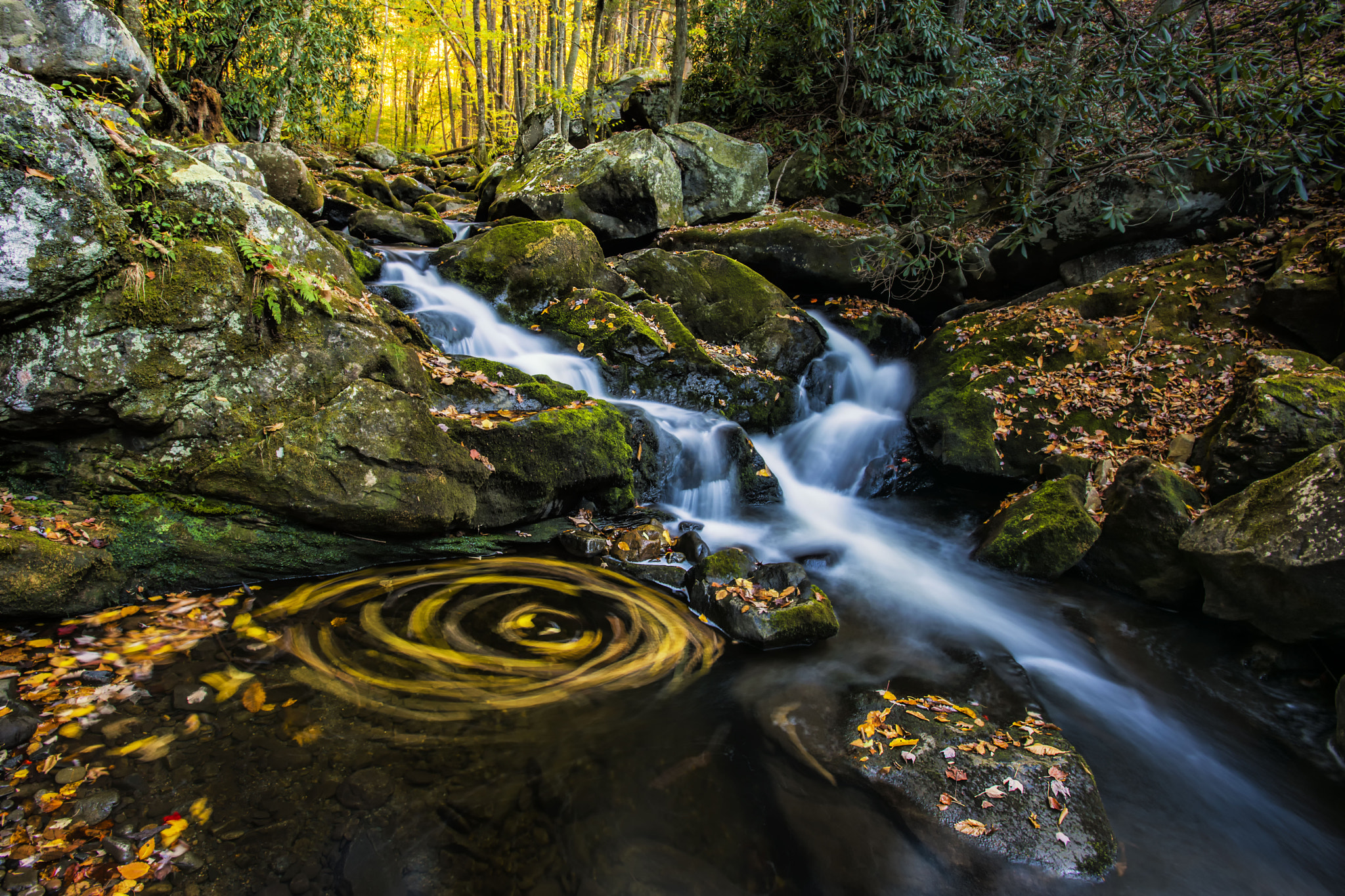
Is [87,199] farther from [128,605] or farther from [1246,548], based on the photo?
[1246,548]

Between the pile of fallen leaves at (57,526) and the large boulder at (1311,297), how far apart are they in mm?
12825

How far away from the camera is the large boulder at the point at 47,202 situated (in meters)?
4.00

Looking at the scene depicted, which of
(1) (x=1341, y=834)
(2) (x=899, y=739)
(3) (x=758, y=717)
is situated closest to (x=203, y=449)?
(3) (x=758, y=717)

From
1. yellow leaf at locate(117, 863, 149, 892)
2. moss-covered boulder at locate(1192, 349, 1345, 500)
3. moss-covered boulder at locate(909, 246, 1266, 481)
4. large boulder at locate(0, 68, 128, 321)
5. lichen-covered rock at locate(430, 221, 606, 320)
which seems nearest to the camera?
yellow leaf at locate(117, 863, 149, 892)

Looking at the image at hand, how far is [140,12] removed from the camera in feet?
27.7

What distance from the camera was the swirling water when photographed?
336 cm

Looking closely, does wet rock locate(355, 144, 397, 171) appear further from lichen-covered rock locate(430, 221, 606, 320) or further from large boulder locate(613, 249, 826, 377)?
large boulder locate(613, 249, 826, 377)

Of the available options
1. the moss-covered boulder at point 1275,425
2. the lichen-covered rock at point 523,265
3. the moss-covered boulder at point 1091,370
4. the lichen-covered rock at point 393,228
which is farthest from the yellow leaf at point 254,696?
the lichen-covered rock at point 393,228

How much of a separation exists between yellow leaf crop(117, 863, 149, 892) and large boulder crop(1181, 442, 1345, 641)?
24.7 ft

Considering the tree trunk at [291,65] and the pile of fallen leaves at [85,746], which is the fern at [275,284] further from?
the tree trunk at [291,65]

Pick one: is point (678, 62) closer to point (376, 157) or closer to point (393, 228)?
point (393, 228)

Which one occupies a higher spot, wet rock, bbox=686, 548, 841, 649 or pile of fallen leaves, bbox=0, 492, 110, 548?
pile of fallen leaves, bbox=0, 492, 110, 548

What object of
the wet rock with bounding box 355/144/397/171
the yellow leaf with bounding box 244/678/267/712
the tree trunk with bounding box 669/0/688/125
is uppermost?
the tree trunk with bounding box 669/0/688/125

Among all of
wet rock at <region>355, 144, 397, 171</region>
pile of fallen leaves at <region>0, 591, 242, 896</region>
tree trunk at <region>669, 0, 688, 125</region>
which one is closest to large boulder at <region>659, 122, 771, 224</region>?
tree trunk at <region>669, 0, 688, 125</region>
